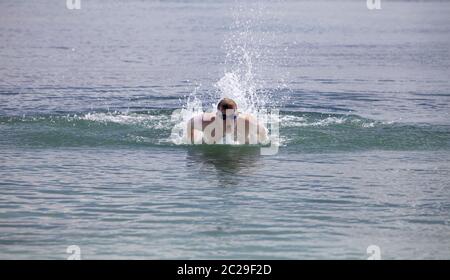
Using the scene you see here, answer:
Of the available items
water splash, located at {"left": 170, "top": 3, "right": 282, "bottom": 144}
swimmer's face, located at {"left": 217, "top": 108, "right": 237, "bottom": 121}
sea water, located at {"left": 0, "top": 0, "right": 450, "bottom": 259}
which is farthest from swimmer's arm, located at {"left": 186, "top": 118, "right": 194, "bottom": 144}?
swimmer's face, located at {"left": 217, "top": 108, "right": 237, "bottom": 121}

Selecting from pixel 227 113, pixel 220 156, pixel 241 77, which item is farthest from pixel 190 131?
pixel 241 77

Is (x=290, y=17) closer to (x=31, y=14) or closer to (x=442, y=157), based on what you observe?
(x=31, y=14)

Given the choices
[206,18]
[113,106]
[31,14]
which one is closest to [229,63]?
[113,106]

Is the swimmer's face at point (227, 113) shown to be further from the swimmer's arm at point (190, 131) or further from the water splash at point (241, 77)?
the water splash at point (241, 77)

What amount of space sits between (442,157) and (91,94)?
978 cm

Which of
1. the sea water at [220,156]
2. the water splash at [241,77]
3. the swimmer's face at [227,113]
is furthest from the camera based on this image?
the water splash at [241,77]

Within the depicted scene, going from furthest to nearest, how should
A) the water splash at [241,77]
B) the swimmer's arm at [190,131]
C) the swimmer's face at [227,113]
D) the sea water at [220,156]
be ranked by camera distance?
the water splash at [241,77] → the swimmer's arm at [190,131] → the swimmer's face at [227,113] → the sea water at [220,156]

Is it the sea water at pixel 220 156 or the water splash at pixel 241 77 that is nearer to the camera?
the sea water at pixel 220 156

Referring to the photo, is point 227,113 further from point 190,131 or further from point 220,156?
point 220,156

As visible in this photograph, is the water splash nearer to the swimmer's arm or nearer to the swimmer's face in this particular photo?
the swimmer's arm

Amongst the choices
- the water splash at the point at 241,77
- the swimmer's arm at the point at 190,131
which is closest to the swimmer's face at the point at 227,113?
the swimmer's arm at the point at 190,131

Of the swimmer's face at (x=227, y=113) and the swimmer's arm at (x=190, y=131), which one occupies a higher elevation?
the swimmer's face at (x=227, y=113)

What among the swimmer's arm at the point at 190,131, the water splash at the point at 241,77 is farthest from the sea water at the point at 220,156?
the swimmer's arm at the point at 190,131

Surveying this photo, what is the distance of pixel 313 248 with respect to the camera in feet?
37.7
